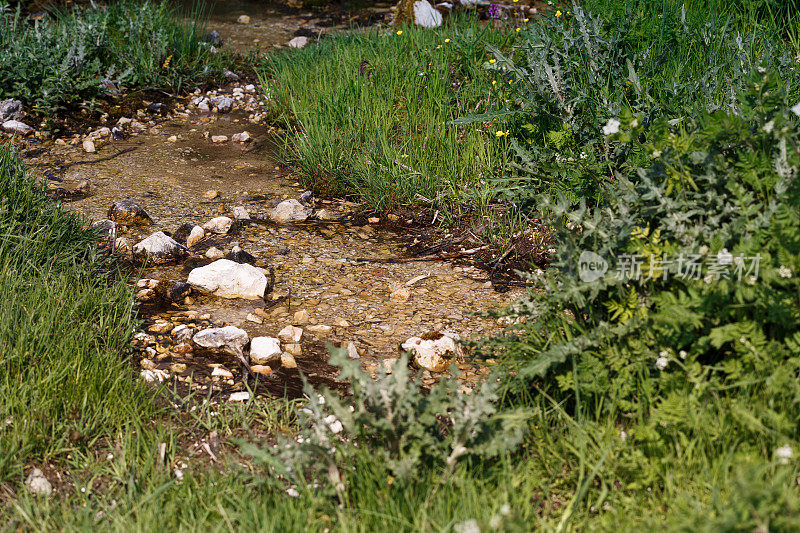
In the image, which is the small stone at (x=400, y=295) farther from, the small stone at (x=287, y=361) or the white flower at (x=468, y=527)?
the white flower at (x=468, y=527)

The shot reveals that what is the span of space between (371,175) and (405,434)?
98.3 inches

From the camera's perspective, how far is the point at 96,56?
18.9 feet

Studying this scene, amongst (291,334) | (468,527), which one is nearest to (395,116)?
(291,334)

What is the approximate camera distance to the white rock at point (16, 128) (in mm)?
5109

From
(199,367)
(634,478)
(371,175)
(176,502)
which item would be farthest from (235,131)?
(634,478)

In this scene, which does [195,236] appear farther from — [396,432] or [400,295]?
[396,432]

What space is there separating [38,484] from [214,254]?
70.2 inches

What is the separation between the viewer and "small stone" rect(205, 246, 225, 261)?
3705 mm

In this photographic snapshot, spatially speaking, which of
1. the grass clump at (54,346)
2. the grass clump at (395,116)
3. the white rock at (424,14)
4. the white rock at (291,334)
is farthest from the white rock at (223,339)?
the white rock at (424,14)

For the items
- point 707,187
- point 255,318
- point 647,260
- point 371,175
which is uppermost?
point 707,187

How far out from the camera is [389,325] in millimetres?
3148

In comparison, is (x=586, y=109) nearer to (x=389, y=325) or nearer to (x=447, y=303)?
(x=447, y=303)

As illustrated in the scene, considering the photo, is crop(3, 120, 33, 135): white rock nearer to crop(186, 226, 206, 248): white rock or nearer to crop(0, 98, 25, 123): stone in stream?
crop(0, 98, 25, 123): stone in stream

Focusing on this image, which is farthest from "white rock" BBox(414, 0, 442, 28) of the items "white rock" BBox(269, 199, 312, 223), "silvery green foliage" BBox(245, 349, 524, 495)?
"silvery green foliage" BBox(245, 349, 524, 495)
